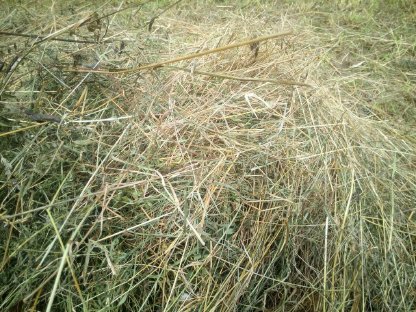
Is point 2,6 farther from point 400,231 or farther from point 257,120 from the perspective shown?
→ point 400,231

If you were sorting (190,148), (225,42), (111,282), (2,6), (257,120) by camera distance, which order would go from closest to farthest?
(111,282) → (190,148) → (257,120) → (225,42) → (2,6)

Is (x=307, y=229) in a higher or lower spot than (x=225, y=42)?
lower

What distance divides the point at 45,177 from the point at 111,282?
35 cm

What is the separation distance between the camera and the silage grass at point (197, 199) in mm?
894

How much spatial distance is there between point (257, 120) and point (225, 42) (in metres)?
0.60

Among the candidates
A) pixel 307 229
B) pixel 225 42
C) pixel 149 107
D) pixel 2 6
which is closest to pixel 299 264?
pixel 307 229

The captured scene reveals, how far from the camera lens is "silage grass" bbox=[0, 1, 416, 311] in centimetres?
89

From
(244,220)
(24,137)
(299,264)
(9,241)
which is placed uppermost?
(24,137)

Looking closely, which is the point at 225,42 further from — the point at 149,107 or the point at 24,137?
the point at 24,137

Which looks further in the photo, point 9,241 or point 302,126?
point 302,126

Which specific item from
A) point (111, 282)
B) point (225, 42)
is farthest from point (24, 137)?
point (225, 42)

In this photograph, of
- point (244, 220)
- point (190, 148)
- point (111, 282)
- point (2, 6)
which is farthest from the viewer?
point (2, 6)

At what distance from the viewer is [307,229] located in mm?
1012

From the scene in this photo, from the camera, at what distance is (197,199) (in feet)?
3.29
